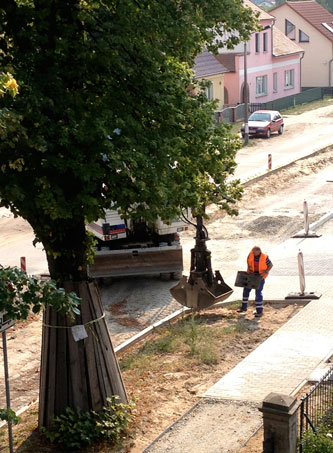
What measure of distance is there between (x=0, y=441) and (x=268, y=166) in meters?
24.4

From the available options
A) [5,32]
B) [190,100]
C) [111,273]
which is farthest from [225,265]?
[5,32]

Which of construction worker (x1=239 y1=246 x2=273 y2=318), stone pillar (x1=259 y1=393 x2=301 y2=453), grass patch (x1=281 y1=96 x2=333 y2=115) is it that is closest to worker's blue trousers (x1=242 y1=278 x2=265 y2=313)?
construction worker (x1=239 y1=246 x2=273 y2=318)

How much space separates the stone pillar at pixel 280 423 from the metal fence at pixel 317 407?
0.32 metres

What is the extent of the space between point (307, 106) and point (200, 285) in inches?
1697

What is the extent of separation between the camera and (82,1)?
11.8 metres

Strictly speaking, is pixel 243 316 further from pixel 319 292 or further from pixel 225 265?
pixel 225 265

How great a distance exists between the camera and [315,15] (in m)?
67.2

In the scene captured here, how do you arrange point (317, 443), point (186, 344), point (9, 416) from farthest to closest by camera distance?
point (186, 344) < point (317, 443) < point (9, 416)

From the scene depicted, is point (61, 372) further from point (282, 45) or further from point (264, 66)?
point (282, 45)

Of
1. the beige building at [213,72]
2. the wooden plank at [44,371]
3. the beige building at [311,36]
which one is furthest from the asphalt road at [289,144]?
the wooden plank at [44,371]

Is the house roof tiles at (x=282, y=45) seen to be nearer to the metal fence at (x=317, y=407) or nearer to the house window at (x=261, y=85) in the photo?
the house window at (x=261, y=85)

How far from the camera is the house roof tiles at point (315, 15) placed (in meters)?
65.6

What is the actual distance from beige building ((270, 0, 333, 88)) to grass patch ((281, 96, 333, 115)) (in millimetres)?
4908

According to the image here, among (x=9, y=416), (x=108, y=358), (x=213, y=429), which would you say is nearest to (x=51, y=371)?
(x=108, y=358)
